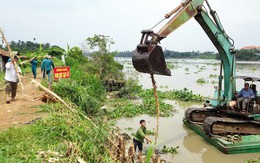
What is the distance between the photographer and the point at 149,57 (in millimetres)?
5434

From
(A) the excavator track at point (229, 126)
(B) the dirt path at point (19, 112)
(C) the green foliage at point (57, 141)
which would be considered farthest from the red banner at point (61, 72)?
(A) the excavator track at point (229, 126)

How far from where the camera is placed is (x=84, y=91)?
10.2 m

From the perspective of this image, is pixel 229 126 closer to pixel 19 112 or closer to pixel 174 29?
pixel 174 29

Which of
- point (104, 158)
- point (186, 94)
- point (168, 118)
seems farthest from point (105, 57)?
point (104, 158)

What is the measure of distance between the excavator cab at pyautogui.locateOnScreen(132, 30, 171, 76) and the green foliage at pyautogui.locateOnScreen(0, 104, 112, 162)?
181 centimetres

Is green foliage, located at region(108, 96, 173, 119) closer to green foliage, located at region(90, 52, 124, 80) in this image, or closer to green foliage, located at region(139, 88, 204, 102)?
green foliage, located at region(139, 88, 204, 102)

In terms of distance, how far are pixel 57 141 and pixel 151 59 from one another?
2606mm

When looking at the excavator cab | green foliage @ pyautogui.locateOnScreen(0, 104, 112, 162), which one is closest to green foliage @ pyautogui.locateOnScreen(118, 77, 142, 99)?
green foliage @ pyautogui.locateOnScreen(0, 104, 112, 162)

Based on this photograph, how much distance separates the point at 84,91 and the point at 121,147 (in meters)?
4.76

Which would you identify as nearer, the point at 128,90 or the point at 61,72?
the point at 61,72

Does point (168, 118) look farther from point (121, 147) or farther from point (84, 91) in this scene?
point (121, 147)

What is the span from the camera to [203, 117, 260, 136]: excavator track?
28.6 ft

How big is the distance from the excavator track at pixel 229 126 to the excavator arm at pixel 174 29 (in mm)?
1131

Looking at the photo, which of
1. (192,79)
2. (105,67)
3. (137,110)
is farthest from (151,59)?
(192,79)
